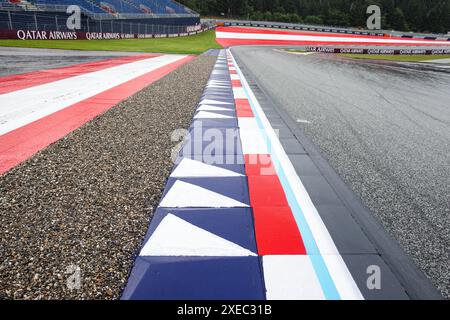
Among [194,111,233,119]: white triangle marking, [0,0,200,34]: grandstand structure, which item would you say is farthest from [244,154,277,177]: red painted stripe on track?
[0,0,200,34]: grandstand structure

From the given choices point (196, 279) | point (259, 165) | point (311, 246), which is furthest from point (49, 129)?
point (311, 246)

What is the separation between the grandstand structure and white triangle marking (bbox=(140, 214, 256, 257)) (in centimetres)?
2360

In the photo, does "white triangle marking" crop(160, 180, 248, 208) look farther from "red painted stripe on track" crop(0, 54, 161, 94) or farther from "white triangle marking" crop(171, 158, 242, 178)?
"red painted stripe on track" crop(0, 54, 161, 94)

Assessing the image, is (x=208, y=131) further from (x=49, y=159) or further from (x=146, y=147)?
(x=49, y=159)

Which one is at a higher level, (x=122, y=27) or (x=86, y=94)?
(x=122, y=27)

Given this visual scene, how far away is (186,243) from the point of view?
2.35m

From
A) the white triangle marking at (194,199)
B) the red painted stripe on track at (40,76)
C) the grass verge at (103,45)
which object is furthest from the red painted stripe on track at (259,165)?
the grass verge at (103,45)

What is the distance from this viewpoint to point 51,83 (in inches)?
354

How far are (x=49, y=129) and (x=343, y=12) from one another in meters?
96.2

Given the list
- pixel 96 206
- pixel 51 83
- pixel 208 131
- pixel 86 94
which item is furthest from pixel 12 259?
pixel 51 83

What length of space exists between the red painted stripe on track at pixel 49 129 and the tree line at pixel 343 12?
80.7 m

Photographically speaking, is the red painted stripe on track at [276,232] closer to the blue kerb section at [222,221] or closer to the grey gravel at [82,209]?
the blue kerb section at [222,221]

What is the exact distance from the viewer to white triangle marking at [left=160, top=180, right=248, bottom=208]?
9.46 ft
